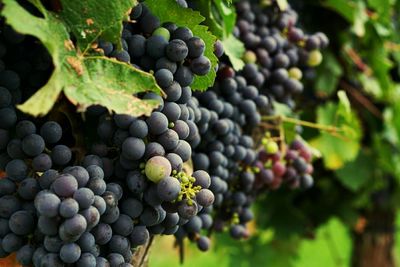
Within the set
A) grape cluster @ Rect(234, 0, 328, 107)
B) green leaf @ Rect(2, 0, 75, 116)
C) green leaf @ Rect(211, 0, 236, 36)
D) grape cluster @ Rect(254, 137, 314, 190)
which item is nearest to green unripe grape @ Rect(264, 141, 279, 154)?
grape cluster @ Rect(254, 137, 314, 190)

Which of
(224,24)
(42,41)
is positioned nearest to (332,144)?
(224,24)

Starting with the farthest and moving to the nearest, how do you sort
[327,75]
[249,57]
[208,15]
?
[327,75], [249,57], [208,15]

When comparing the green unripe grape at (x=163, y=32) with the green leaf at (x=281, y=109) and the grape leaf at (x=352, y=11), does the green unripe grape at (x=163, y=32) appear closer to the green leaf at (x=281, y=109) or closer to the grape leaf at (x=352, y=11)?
the green leaf at (x=281, y=109)

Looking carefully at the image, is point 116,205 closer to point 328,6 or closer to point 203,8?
point 203,8

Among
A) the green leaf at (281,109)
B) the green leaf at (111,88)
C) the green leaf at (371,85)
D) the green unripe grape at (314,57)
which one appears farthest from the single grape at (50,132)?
the green leaf at (371,85)

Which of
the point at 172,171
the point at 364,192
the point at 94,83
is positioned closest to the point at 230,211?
the point at 172,171

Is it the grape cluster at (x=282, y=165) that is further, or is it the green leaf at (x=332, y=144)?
the green leaf at (x=332, y=144)

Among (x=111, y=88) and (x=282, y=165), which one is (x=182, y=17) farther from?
(x=282, y=165)

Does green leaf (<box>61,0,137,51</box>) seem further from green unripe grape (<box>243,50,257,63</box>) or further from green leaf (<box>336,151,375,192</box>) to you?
green leaf (<box>336,151,375,192</box>)
